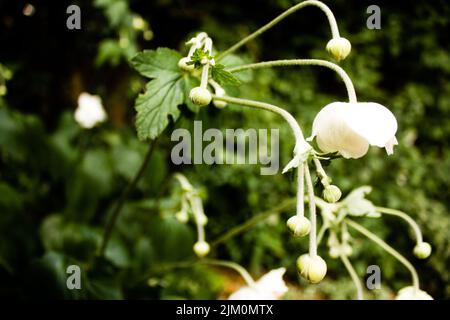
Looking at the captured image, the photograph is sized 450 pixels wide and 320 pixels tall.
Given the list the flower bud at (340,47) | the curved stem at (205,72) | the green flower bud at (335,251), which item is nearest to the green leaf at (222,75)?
the curved stem at (205,72)

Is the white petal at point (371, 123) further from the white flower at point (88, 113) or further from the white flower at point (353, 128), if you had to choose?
the white flower at point (88, 113)

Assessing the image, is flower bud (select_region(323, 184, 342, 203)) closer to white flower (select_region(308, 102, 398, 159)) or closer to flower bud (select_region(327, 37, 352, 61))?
white flower (select_region(308, 102, 398, 159))

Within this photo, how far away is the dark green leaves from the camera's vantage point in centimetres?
61

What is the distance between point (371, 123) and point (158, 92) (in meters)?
0.32

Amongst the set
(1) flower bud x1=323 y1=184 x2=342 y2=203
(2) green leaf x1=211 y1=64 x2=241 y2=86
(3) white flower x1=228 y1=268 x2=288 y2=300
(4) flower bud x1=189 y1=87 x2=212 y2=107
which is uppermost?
(2) green leaf x1=211 y1=64 x2=241 y2=86

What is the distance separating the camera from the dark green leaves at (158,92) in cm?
61

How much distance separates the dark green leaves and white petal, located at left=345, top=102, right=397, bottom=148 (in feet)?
0.88

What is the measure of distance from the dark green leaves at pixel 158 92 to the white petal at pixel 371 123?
27 cm

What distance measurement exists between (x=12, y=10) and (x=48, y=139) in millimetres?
445

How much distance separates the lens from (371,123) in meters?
0.45

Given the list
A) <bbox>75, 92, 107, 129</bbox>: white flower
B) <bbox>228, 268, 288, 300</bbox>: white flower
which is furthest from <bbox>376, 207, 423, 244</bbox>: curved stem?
<bbox>75, 92, 107, 129</bbox>: white flower

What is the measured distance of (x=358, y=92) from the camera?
194cm

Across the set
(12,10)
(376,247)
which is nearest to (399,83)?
(376,247)
